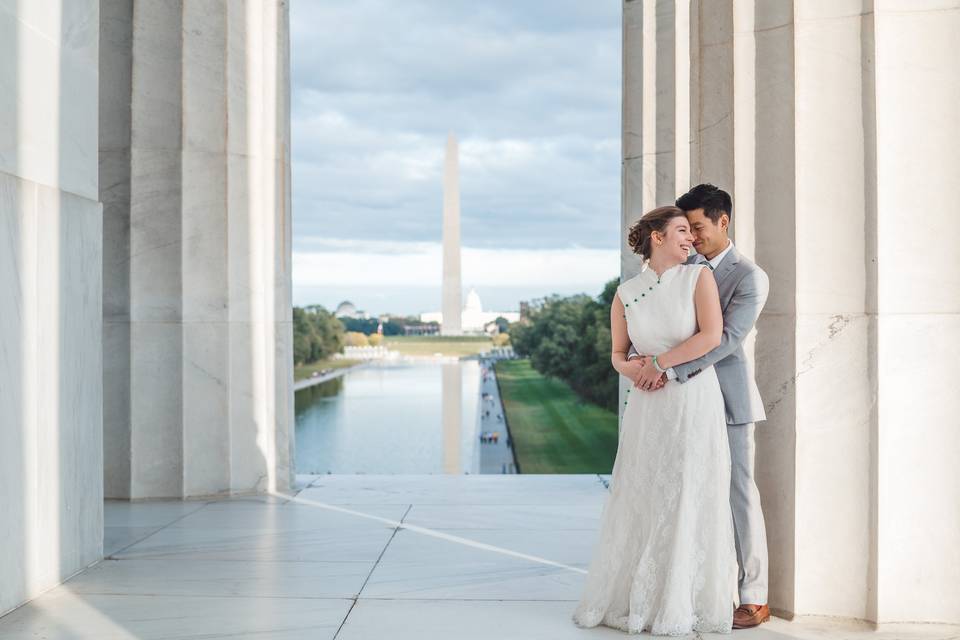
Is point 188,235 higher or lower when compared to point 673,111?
lower

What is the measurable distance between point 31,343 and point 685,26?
1428 cm

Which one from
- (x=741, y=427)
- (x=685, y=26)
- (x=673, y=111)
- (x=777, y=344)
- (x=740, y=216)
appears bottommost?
(x=741, y=427)

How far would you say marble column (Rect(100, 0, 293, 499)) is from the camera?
717 inches

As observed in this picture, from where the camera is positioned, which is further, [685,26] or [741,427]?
[685,26]

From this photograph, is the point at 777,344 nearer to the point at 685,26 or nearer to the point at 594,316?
the point at 685,26

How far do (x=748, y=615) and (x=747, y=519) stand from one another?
100cm

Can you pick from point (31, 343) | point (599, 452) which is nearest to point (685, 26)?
point (31, 343)

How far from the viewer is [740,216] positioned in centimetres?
1091

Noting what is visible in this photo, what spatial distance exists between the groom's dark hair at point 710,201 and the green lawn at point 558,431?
60.2m

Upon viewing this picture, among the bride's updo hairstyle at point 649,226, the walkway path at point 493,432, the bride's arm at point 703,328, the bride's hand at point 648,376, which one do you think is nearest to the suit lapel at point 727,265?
the bride's arm at point 703,328

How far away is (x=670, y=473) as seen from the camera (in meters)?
9.64

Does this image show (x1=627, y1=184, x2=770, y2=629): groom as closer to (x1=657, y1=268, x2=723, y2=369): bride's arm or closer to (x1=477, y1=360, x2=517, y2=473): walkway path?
(x1=657, y1=268, x2=723, y2=369): bride's arm

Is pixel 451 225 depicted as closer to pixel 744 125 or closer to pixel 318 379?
pixel 318 379

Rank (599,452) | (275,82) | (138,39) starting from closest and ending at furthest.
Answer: (138,39)
(275,82)
(599,452)
